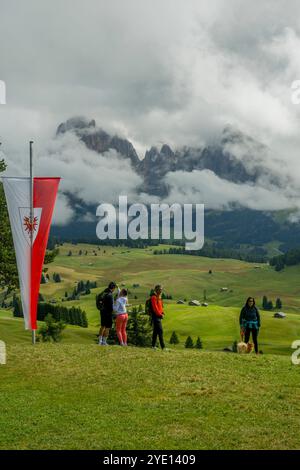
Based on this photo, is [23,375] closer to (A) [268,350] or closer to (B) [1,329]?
(B) [1,329]

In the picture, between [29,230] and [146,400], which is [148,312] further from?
[146,400]

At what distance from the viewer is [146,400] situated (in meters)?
21.8

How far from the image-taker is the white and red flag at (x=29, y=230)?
30891 millimetres

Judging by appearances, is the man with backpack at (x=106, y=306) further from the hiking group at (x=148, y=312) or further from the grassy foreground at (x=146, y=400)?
the grassy foreground at (x=146, y=400)

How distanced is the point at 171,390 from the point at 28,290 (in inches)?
469

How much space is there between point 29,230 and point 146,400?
1374cm

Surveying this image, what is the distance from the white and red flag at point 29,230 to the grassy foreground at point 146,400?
3.60 metres

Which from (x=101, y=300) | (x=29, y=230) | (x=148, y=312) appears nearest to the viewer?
(x=29, y=230)

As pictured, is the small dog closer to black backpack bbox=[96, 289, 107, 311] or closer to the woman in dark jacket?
the woman in dark jacket

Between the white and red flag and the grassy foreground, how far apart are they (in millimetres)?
3601

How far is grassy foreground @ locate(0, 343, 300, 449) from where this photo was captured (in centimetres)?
1742

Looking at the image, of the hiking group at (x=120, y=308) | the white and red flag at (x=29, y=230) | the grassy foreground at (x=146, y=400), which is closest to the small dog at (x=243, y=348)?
the grassy foreground at (x=146, y=400)
